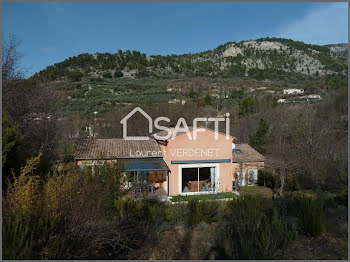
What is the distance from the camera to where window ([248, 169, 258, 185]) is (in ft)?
94.2

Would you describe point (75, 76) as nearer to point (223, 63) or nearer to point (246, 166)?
point (223, 63)

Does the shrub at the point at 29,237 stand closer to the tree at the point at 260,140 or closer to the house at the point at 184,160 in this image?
the house at the point at 184,160

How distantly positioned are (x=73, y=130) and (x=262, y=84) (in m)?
64.0

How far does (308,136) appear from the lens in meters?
38.3

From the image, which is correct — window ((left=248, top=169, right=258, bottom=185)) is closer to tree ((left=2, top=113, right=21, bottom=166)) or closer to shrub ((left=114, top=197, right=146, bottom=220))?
shrub ((left=114, top=197, right=146, bottom=220))

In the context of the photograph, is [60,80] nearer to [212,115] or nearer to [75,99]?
[75,99]

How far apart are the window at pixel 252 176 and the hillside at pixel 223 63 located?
5952 centimetres

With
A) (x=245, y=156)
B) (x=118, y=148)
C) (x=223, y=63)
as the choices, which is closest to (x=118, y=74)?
(x=223, y=63)

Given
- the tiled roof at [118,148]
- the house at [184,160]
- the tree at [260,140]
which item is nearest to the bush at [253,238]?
the house at [184,160]

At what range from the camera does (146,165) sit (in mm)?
23578

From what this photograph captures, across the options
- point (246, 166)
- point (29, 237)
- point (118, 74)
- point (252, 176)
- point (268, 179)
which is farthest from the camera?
point (118, 74)

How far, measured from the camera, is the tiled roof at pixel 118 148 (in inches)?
987

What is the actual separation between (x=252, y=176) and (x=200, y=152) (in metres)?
9.19

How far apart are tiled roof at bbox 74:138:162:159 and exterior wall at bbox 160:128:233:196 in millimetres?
3292
